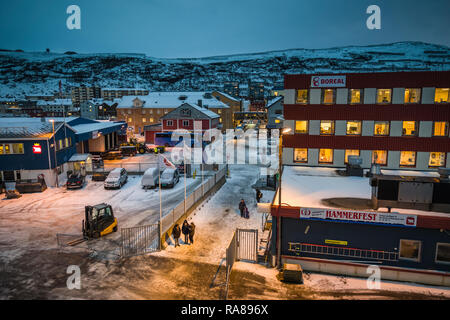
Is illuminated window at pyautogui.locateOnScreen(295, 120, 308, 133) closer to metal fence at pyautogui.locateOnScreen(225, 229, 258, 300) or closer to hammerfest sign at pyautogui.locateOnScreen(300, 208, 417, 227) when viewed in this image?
metal fence at pyautogui.locateOnScreen(225, 229, 258, 300)

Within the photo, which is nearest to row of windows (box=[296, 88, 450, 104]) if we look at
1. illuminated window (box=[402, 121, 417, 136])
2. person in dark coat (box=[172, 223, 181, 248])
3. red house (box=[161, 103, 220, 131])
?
illuminated window (box=[402, 121, 417, 136])

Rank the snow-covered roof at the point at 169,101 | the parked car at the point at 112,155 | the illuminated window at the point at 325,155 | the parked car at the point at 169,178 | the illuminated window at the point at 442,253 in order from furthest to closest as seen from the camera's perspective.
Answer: the snow-covered roof at the point at 169,101 → the parked car at the point at 112,155 → the parked car at the point at 169,178 → the illuminated window at the point at 325,155 → the illuminated window at the point at 442,253

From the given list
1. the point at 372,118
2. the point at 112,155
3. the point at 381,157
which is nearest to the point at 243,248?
the point at 381,157

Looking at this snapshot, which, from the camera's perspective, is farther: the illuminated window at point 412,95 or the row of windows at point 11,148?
the row of windows at point 11,148

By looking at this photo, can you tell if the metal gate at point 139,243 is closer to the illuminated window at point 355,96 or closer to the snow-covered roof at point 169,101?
the illuminated window at point 355,96

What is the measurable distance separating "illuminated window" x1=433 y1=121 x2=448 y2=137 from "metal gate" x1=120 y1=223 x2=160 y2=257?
24155 mm

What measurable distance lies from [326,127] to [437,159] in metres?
9.78

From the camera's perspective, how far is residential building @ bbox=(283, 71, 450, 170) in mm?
23547

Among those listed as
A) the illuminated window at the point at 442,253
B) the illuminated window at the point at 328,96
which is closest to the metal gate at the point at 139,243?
the illuminated window at the point at 442,253

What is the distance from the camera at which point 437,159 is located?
24484 mm

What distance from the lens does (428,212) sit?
1370cm

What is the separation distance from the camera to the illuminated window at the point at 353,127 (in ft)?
82.1

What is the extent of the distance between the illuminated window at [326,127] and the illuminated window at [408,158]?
20.8 ft

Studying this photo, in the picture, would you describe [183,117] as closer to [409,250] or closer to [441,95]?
[441,95]
